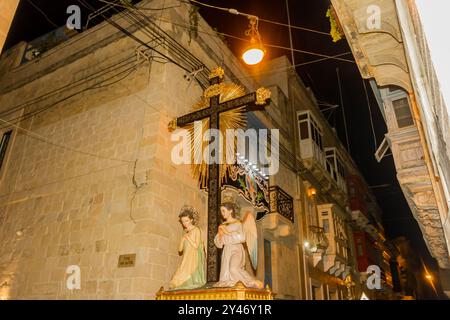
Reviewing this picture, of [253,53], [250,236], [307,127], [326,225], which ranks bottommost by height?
[250,236]

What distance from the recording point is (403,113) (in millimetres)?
9625

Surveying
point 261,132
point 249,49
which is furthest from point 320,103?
point 249,49

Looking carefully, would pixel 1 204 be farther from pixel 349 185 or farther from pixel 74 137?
pixel 349 185

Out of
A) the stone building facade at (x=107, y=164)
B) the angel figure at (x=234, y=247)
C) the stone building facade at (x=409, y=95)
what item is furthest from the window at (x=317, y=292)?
the angel figure at (x=234, y=247)

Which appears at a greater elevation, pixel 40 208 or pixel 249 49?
pixel 249 49

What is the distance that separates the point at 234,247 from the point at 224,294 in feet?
2.55

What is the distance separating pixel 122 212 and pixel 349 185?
64.3ft

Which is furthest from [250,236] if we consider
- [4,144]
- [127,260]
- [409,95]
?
[4,144]

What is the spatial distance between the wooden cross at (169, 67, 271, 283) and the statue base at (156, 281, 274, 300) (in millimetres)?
333

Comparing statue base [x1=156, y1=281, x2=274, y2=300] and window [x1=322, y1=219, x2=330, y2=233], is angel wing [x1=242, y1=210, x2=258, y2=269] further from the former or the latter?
window [x1=322, y1=219, x2=330, y2=233]

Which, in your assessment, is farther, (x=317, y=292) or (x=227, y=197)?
(x=317, y=292)

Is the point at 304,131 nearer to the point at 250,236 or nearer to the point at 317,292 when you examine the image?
the point at 317,292

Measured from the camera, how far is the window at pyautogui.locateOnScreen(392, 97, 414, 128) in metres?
9.54
